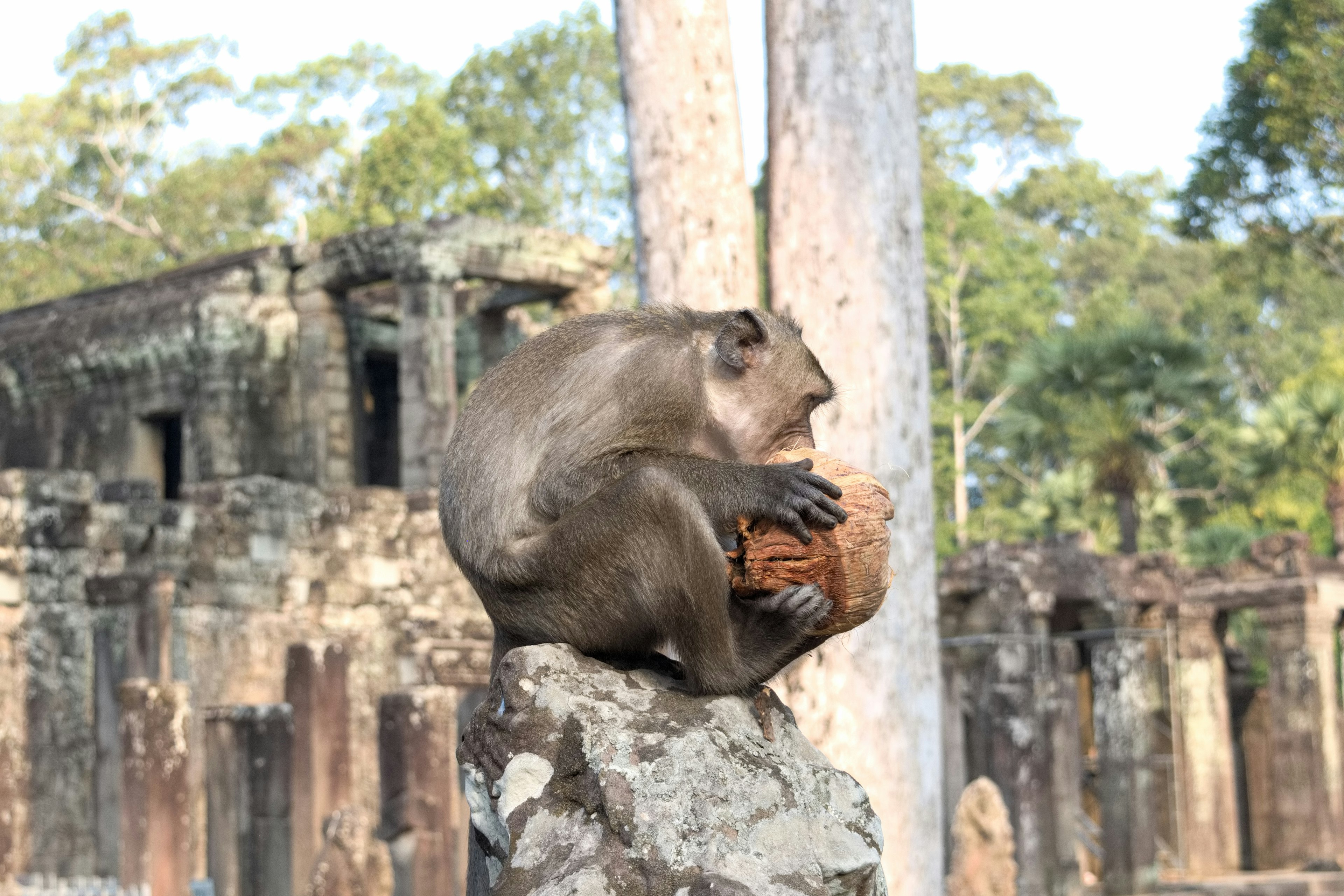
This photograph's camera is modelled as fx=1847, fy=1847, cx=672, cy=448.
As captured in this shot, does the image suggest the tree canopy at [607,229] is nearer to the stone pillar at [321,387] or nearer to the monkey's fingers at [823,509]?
the stone pillar at [321,387]

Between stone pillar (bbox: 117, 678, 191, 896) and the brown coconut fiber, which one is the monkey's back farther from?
stone pillar (bbox: 117, 678, 191, 896)

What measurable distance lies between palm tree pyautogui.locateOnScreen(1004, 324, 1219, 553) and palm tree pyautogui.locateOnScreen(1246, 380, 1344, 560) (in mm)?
2128

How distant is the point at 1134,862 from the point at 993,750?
297 cm

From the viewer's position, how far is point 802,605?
3.38 m

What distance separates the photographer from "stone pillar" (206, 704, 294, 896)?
38.1ft

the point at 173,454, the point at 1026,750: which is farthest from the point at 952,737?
the point at 173,454

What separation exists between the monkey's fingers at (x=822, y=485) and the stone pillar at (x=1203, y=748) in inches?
815

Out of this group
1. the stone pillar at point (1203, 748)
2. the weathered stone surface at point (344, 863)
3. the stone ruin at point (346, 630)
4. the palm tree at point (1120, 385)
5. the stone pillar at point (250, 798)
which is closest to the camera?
the weathered stone surface at point (344, 863)

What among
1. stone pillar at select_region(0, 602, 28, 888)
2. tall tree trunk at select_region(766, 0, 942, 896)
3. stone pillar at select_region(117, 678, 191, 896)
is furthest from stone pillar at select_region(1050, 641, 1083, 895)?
tall tree trunk at select_region(766, 0, 942, 896)

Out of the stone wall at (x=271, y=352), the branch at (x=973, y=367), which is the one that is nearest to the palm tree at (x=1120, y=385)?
the stone wall at (x=271, y=352)

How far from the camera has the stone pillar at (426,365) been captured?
20031mm

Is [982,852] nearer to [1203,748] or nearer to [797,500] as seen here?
[797,500]

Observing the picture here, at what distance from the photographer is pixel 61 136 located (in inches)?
1614

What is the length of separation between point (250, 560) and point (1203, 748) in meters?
13.5
